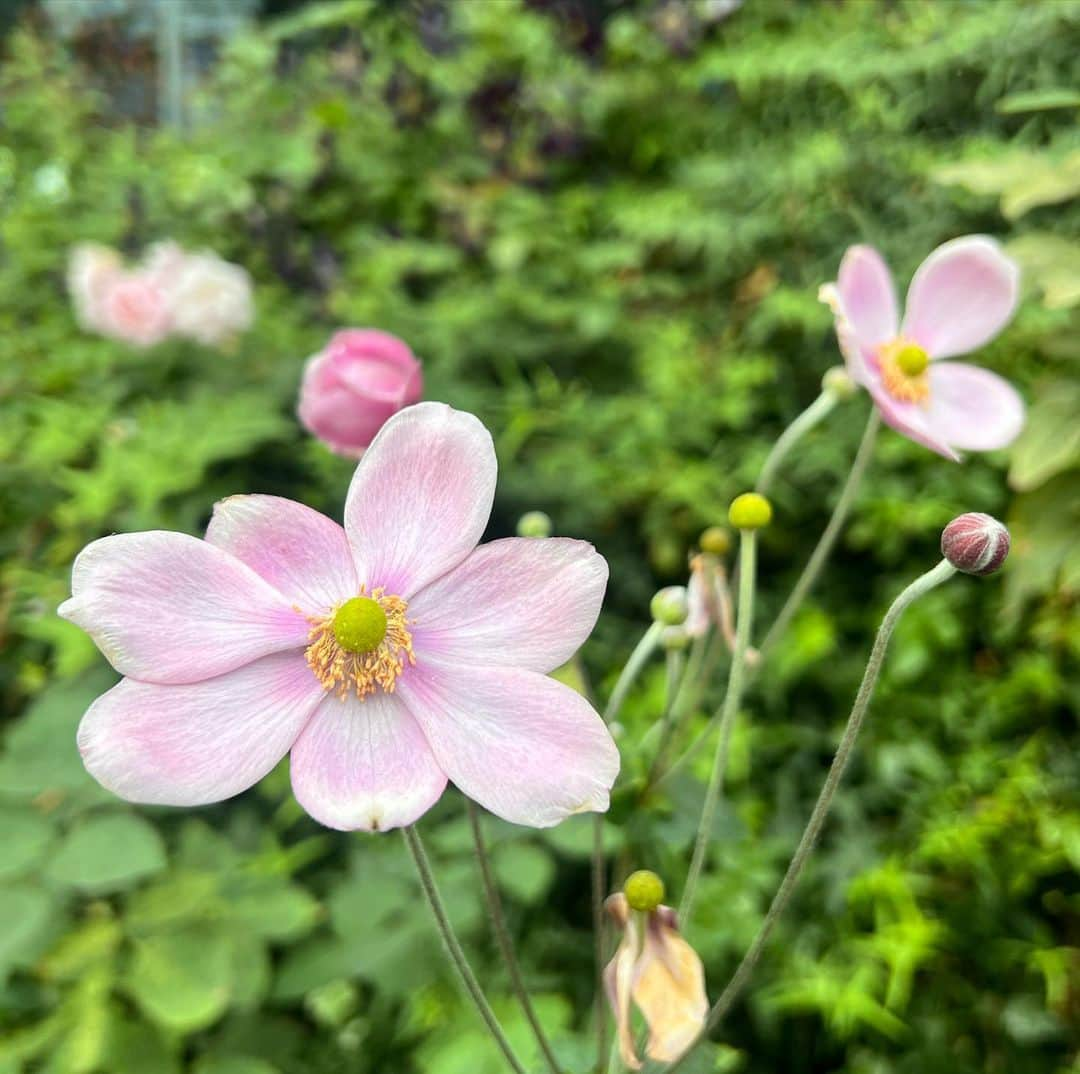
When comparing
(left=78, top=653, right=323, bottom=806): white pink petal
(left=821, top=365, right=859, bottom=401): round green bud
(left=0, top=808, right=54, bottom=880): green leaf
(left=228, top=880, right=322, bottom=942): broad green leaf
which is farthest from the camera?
(left=228, top=880, right=322, bottom=942): broad green leaf

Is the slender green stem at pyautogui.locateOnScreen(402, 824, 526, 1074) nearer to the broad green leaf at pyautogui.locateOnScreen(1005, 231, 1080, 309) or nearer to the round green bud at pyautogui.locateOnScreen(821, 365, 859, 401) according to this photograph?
the round green bud at pyautogui.locateOnScreen(821, 365, 859, 401)

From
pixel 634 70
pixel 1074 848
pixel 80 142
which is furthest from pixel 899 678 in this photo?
pixel 80 142

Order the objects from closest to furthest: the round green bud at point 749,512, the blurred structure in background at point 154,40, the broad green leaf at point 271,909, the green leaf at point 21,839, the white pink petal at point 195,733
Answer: the white pink petal at point 195,733 → the round green bud at point 749,512 → the green leaf at point 21,839 → the broad green leaf at point 271,909 → the blurred structure in background at point 154,40

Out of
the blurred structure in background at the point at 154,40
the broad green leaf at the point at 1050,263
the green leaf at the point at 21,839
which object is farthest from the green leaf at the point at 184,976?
the blurred structure in background at the point at 154,40

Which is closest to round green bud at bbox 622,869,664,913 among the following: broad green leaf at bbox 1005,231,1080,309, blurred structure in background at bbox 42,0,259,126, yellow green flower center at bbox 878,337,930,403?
yellow green flower center at bbox 878,337,930,403

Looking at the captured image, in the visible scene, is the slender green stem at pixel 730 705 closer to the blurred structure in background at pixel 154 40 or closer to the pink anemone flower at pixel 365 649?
the pink anemone flower at pixel 365 649

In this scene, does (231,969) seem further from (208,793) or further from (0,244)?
(0,244)

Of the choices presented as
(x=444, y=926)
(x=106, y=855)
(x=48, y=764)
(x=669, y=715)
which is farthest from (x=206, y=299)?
(x=444, y=926)
